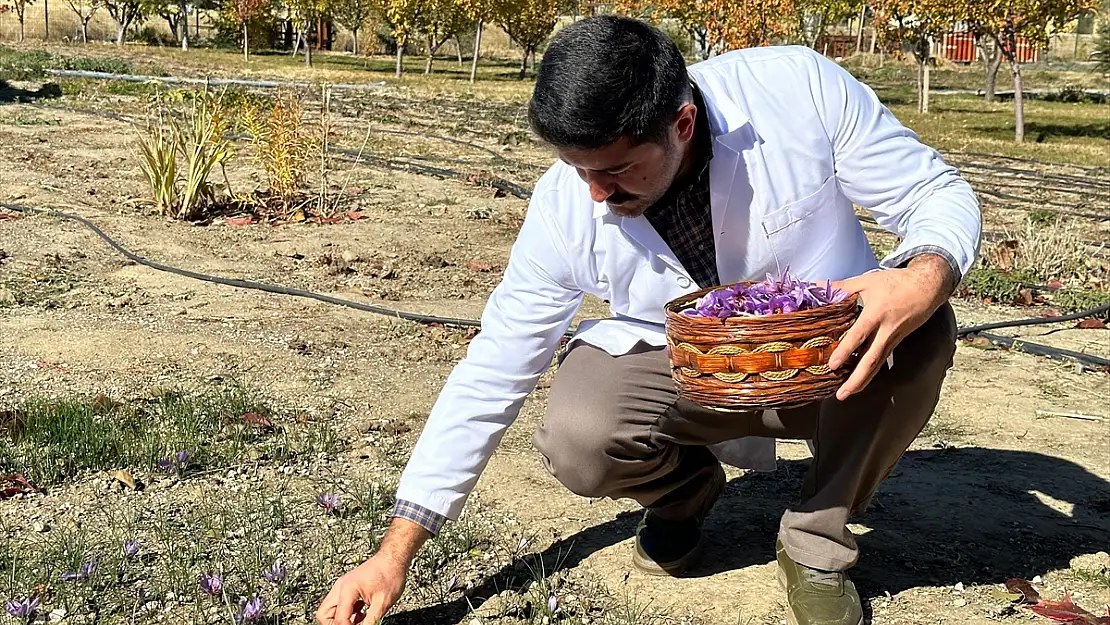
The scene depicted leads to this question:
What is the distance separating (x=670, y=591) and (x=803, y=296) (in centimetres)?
102

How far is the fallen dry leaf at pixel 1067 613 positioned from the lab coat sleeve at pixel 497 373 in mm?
1253

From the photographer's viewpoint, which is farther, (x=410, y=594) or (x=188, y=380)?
(x=188, y=380)

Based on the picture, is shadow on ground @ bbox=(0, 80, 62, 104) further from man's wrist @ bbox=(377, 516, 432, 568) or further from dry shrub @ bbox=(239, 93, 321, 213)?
man's wrist @ bbox=(377, 516, 432, 568)

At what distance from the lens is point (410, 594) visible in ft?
9.30

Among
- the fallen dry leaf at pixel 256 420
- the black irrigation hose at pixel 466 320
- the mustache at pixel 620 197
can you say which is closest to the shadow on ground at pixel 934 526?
the mustache at pixel 620 197

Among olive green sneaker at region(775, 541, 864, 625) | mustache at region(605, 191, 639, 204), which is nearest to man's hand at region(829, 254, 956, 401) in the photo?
mustache at region(605, 191, 639, 204)

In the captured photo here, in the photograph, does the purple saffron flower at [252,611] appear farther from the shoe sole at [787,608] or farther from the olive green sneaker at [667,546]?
the shoe sole at [787,608]

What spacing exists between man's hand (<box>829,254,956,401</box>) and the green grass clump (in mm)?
1947

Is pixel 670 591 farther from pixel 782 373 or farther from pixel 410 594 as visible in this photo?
pixel 782 373

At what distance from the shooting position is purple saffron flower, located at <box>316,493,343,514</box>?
314cm

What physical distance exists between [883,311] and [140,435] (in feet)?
7.71

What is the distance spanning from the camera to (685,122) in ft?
7.55

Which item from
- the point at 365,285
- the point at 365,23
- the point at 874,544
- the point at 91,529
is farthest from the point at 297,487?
the point at 365,23

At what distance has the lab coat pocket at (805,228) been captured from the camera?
8.30ft
